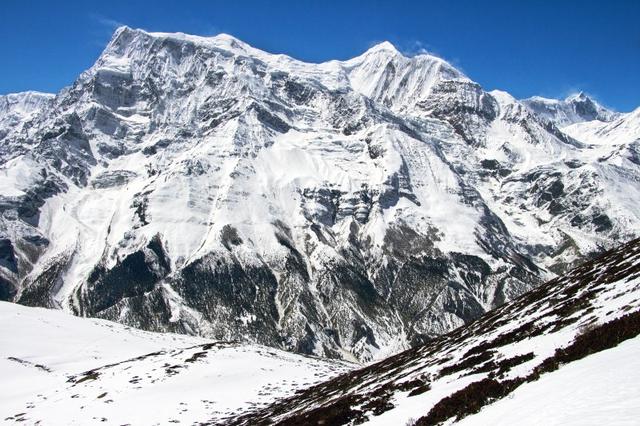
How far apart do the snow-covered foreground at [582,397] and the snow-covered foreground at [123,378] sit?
47.6 meters

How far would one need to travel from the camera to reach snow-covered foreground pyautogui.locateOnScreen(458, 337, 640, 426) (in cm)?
1480

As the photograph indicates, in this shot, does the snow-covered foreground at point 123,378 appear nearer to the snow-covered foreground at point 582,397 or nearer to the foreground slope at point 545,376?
the foreground slope at point 545,376

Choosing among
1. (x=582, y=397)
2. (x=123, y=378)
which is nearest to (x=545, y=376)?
(x=582, y=397)

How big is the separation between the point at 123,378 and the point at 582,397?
242ft

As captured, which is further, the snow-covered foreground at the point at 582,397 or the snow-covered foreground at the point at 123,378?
the snow-covered foreground at the point at 123,378

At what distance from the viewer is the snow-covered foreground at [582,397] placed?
14.8 meters

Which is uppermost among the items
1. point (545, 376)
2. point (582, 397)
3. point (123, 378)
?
point (123, 378)

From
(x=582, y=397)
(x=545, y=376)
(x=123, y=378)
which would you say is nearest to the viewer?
(x=582, y=397)

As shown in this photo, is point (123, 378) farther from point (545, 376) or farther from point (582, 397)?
point (582, 397)

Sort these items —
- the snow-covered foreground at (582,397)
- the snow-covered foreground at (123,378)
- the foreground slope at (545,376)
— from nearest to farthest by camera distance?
the snow-covered foreground at (582,397) < the foreground slope at (545,376) < the snow-covered foreground at (123,378)

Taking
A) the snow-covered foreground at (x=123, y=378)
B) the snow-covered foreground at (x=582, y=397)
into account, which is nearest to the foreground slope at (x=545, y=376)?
the snow-covered foreground at (x=582, y=397)

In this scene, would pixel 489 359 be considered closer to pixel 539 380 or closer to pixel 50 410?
pixel 539 380

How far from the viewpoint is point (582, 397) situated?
16.8 metres

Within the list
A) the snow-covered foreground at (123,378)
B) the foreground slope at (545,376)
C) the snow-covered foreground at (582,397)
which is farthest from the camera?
the snow-covered foreground at (123,378)
